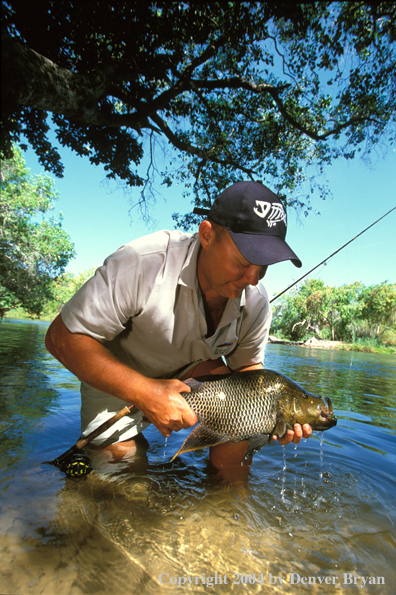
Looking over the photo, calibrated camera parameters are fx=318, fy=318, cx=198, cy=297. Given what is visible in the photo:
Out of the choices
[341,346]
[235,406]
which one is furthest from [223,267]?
[341,346]

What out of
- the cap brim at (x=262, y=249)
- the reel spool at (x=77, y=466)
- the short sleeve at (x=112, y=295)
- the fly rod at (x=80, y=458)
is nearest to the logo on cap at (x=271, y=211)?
the cap brim at (x=262, y=249)

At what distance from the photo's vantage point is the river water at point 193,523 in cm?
170

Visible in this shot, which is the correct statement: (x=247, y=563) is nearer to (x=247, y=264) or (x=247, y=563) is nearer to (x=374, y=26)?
(x=247, y=264)

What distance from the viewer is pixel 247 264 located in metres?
2.20

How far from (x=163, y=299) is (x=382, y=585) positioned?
2157mm

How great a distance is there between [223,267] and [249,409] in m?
1.10

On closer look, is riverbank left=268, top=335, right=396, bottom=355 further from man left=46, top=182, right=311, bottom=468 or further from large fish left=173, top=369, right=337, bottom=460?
large fish left=173, top=369, right=337, bottom=460

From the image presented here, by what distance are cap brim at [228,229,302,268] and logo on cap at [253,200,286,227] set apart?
123 millimetres

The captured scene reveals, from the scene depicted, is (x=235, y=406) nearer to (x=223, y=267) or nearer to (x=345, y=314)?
(x=223, y=267)

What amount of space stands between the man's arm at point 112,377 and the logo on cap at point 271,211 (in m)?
1.38

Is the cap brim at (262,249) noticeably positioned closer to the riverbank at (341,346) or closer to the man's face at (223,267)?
the man's face at (223,267)

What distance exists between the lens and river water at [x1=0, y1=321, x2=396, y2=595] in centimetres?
170

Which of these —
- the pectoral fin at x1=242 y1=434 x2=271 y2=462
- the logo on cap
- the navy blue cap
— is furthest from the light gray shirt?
the pectoral fin at x1=242 y1=434 x2=271 y2=462

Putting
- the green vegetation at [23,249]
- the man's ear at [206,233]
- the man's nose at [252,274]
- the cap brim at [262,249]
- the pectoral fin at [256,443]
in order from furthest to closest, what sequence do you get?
the green vegetation at [23,249]
the pectoral fin at [256,443]
the man's ear at [206,233]
the man's nose at [252,274]
the cap brim at [262,249]
